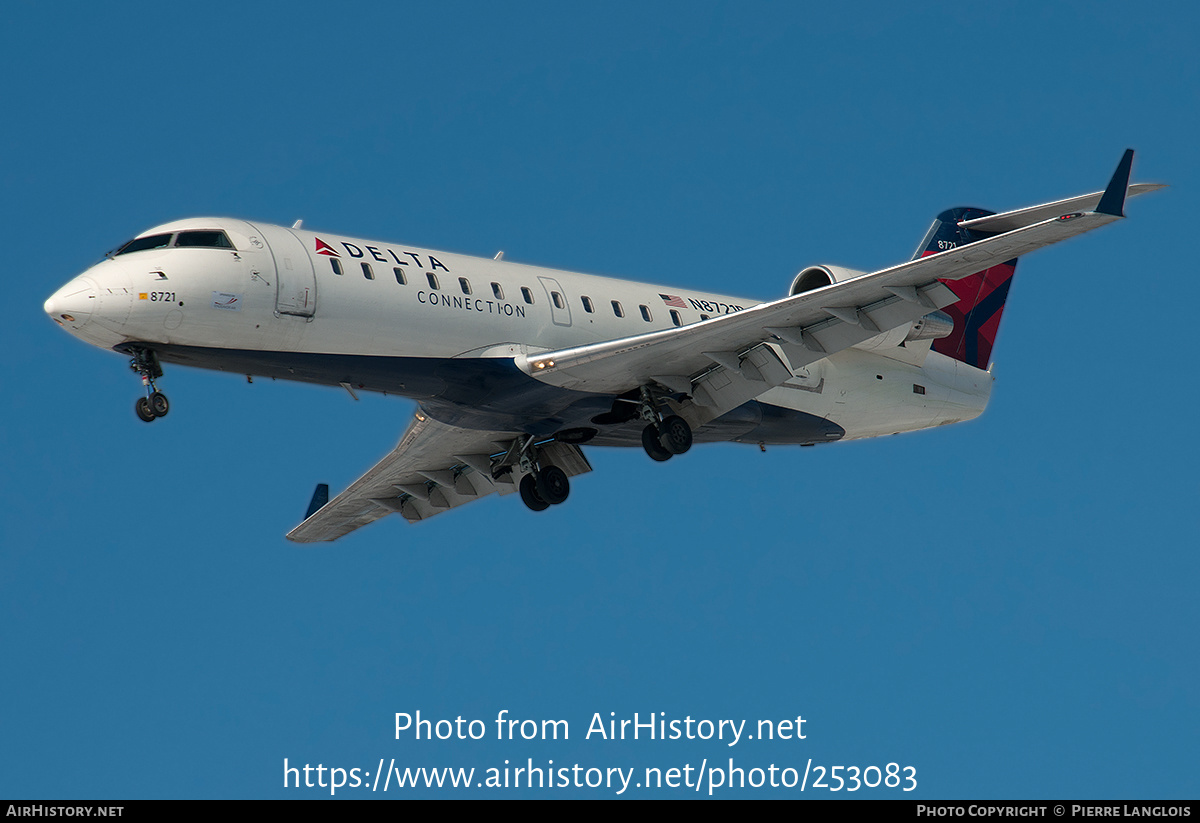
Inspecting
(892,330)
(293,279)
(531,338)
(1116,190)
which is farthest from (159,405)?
(1116,190)

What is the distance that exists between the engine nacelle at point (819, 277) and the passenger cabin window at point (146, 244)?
9.56 m

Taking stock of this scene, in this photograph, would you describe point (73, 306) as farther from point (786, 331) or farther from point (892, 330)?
point (892, 330)

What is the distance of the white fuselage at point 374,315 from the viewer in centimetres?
2041

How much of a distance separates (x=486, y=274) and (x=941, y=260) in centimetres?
648

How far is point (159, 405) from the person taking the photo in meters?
20.5

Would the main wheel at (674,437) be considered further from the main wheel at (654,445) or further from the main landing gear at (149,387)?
the main landing gear at (149,387)

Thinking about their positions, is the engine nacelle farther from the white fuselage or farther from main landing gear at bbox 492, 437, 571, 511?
main landing gear at bbox 492, 437, 571, 511

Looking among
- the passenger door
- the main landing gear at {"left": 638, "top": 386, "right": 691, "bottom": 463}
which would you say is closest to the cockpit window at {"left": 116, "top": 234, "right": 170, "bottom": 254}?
the passenger door

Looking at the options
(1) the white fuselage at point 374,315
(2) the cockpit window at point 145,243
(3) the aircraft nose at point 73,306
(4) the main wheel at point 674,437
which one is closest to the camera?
(3) the aircraft nose at point 73,306

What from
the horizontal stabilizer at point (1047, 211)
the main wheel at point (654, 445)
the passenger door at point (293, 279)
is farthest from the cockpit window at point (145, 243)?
the horizontal stabilizer at point (1047, 211)
